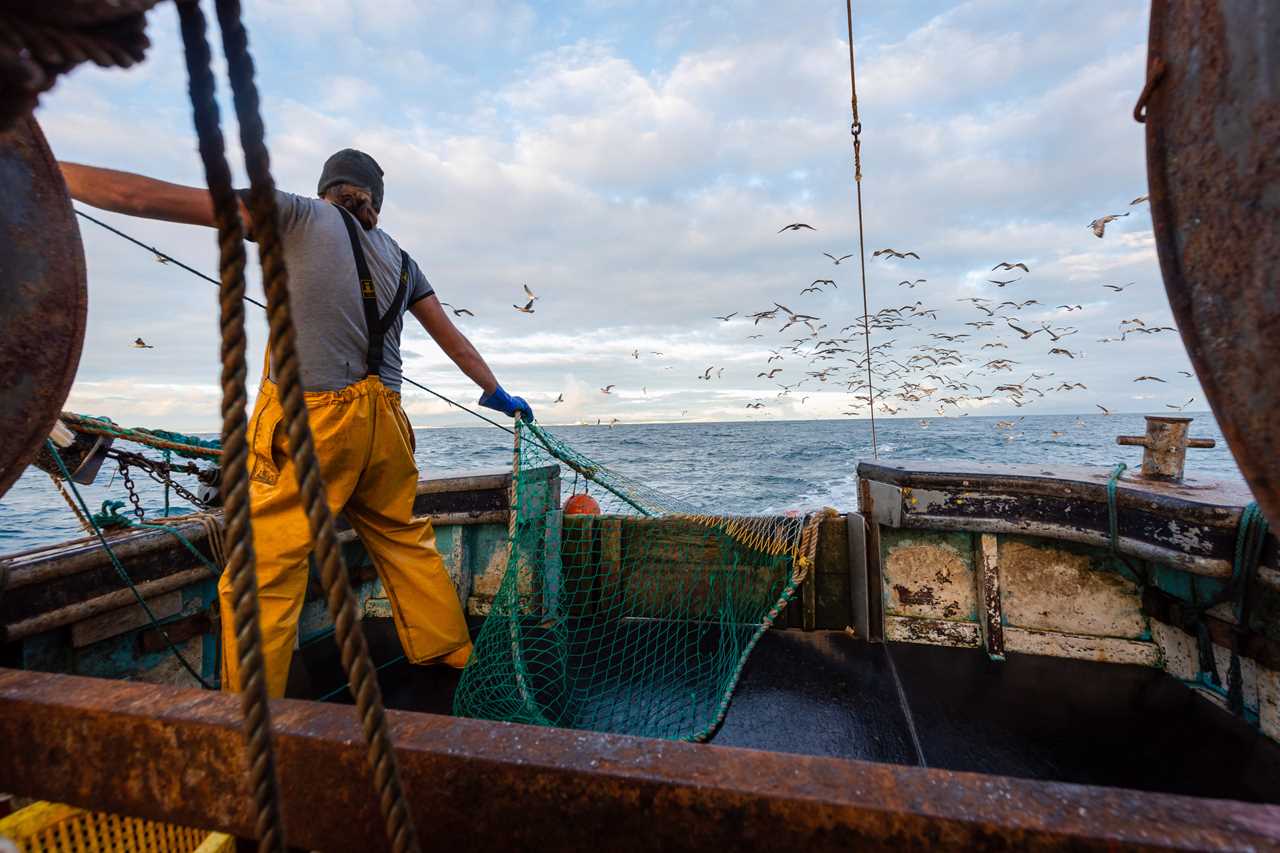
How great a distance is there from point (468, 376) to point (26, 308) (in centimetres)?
205

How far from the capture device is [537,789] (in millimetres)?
822

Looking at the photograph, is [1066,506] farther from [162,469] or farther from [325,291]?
[162,469]

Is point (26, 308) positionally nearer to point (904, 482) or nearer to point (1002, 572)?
point (904, 482)

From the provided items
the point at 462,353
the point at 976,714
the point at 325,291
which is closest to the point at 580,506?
the point at 462,353

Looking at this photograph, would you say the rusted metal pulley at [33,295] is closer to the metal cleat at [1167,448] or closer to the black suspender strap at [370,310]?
the black suspender strap at [370,310]

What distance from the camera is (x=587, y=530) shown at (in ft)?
11.2

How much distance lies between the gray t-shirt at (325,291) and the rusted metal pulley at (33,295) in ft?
4.03

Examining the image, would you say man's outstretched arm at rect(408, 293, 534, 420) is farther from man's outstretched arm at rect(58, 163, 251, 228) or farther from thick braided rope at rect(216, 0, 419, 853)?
thick braided rope at rect(216, 0, 419, 853)

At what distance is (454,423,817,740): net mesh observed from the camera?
8.01ft

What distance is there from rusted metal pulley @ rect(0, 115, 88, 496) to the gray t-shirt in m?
1.23

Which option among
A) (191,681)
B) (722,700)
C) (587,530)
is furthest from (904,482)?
(191,681)

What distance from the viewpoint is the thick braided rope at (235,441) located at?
510mm

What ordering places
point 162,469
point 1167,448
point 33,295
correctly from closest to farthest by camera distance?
point 33,295
point 1167,448
point 162,469

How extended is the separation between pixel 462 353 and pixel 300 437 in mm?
2261
